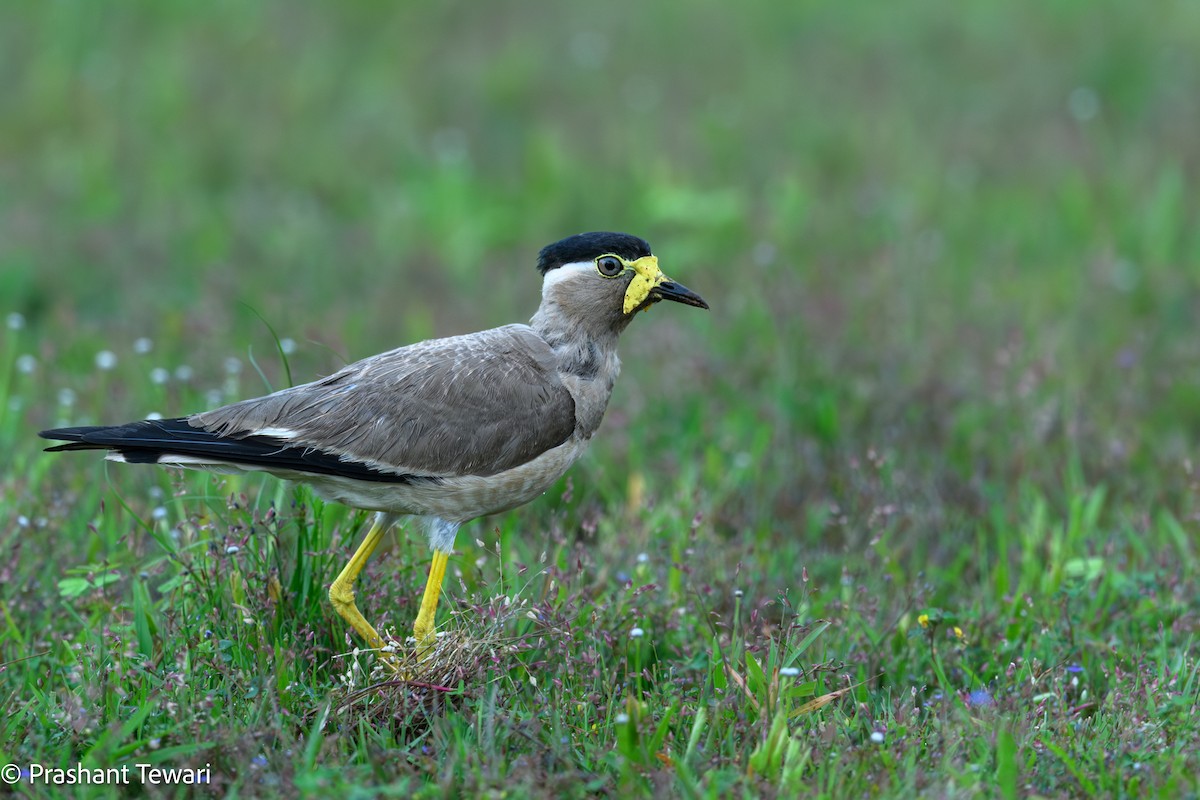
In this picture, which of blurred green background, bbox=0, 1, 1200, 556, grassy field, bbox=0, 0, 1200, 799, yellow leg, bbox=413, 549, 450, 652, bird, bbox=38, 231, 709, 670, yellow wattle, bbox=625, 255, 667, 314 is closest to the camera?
grassy field, bbox=0, 0, 1200, 799

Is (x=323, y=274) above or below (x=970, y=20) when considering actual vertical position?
below

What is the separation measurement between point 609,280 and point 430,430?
837 millimetres

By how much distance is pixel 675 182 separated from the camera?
967cm

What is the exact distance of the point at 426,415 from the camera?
4117 millimetres

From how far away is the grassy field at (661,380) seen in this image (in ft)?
12.1

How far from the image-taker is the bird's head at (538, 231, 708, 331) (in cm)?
441

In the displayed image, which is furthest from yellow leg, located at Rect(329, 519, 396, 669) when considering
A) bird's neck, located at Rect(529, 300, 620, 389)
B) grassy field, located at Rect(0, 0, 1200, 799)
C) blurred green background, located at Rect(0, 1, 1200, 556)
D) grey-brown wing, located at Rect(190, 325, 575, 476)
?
blurred green background, located at Rect(0, 1, 1200, 556)

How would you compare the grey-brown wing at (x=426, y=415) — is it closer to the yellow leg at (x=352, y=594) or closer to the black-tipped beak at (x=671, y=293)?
the yellow leg at (x=352, y=594)

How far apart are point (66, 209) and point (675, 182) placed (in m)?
4.45

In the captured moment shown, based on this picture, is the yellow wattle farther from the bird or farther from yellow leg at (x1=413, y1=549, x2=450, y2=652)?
yellow leg at (x1=413, y1=549, x2=450, y2=652)

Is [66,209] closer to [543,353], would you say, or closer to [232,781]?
[543,353]

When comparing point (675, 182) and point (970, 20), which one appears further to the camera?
point (970, 20)

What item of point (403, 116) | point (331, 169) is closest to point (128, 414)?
point (331, 169)

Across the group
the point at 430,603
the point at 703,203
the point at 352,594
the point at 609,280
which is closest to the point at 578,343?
the point at 609,280
